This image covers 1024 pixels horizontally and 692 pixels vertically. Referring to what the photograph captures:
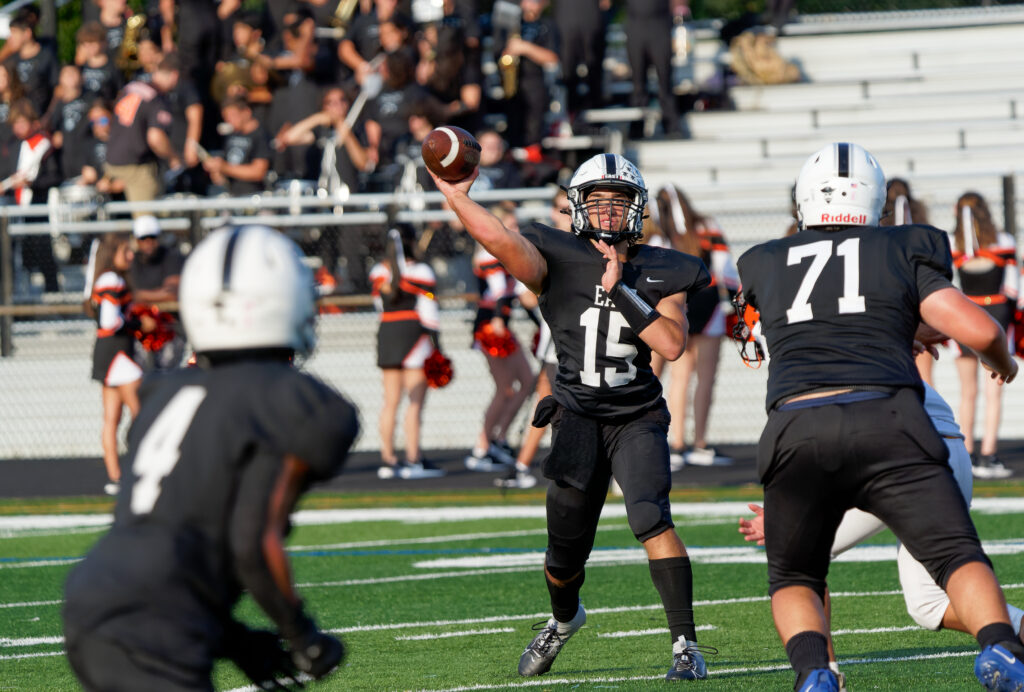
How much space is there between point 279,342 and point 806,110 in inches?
652

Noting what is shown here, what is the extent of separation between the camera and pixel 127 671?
10.2ft

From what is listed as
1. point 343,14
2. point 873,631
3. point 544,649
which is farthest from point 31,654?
point 343,14

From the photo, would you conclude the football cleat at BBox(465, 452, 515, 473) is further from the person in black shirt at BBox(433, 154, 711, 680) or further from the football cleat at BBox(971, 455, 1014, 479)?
the person in black shirt at BBox(433, 154, 711, 680)

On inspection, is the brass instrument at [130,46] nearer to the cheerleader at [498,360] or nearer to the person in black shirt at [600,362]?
the cheerleader at [498,360]

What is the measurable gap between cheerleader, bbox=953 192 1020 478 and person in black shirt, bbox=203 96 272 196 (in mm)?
7087

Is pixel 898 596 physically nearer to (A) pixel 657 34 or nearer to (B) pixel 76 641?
(B) pixel 76 641

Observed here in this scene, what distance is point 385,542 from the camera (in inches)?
393

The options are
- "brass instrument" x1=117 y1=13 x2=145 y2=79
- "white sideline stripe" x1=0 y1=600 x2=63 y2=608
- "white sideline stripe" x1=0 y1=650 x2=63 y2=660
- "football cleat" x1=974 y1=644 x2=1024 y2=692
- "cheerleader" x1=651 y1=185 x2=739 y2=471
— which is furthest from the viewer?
"brass instrument" x1=117 y1=13 x2=145 y2=79

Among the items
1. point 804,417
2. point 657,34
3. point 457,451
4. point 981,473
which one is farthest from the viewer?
point 657,34

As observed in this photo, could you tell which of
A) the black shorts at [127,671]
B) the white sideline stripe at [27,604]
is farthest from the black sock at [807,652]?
the white sideline stripe at [27,604]

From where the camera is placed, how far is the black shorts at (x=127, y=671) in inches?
122

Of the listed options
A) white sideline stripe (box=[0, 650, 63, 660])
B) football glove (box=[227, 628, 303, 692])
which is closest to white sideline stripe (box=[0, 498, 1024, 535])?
white sideline stripe (box=[0, 650, 63, 660])

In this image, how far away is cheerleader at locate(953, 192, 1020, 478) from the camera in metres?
11.6

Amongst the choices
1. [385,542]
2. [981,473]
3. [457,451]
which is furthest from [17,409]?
[981,473]
